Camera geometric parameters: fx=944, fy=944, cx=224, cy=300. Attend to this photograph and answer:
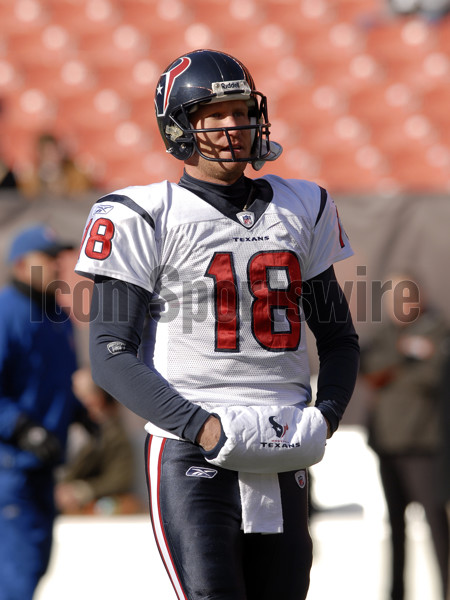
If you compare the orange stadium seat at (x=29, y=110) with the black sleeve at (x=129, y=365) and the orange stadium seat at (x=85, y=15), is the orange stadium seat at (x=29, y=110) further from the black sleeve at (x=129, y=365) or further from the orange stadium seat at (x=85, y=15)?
the black sleeve at (x=129, y=365)

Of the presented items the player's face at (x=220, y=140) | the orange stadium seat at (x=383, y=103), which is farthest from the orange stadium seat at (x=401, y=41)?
the player's face at (x=220, y=140)

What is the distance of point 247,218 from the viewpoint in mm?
2027

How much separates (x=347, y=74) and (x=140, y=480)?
14.3 ft

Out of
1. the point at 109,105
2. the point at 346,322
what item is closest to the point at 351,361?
the point at 346,322

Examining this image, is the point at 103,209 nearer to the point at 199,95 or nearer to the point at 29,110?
the point at 199,95

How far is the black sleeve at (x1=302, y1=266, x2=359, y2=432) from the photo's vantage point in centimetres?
214

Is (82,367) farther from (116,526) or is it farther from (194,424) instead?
(194,424)

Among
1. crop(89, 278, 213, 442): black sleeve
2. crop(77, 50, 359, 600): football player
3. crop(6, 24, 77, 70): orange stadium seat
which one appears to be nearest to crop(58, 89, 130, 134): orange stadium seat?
crop(6, 24, 77, 70): orange stadium seat

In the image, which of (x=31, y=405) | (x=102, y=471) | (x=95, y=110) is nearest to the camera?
(x=31, y=405)

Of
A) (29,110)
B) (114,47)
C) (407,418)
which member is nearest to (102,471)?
(407,418)

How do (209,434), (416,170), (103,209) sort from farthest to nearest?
1. (416,170)
2. (103,209)
3. (209,434)

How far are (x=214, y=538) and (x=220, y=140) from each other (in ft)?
2.76

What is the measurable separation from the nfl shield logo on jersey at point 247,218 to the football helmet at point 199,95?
4.6 inches

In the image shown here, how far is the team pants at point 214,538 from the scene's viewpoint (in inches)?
73.6
